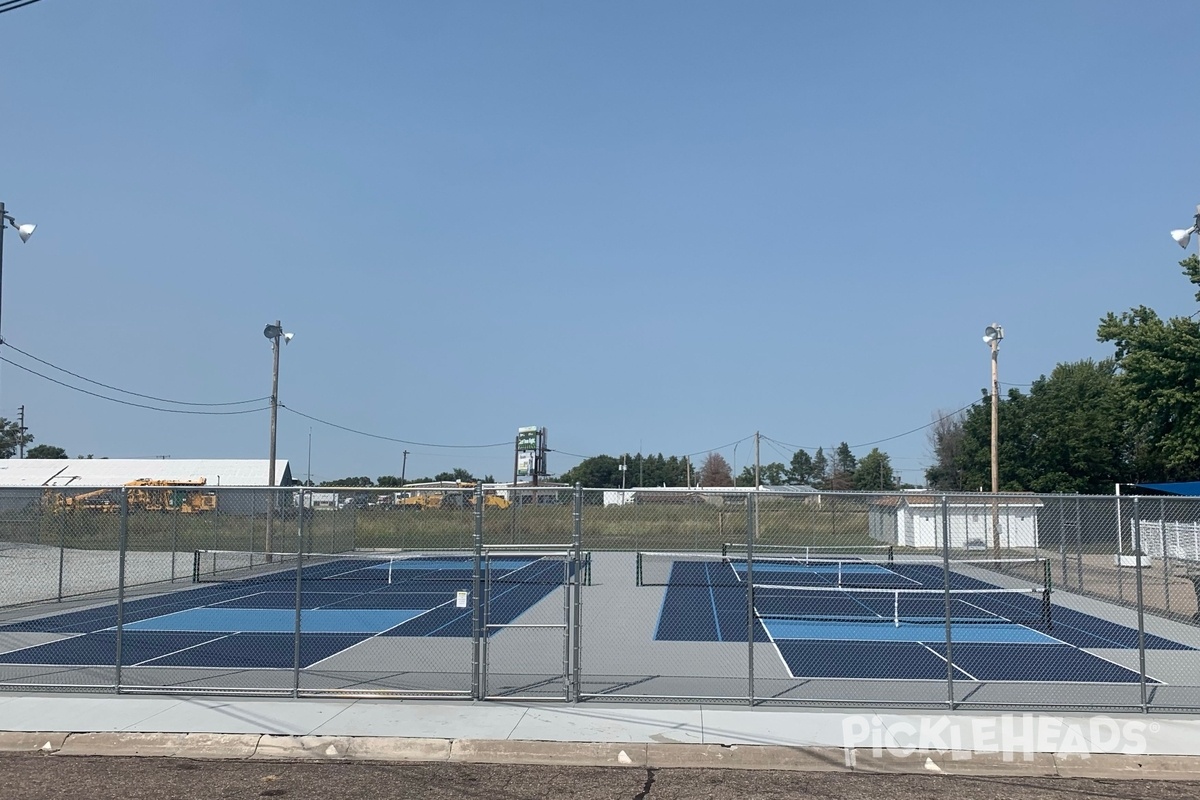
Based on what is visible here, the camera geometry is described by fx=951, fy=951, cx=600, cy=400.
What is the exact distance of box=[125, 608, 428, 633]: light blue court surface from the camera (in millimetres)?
18828

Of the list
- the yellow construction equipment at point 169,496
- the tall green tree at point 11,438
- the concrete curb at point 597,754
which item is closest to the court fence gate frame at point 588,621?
the yellow construction equipment at point 169,496

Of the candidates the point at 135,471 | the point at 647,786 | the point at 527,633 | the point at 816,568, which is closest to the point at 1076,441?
the point at 816,568

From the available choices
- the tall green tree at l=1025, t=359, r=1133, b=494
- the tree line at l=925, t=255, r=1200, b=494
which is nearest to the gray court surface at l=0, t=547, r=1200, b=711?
the tree line at l=925, t=255, r=1200, b=494

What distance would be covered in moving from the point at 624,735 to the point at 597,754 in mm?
571

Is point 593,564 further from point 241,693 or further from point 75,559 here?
point 241,693

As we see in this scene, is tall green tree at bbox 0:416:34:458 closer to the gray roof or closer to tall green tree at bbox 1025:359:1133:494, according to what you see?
the gray roof

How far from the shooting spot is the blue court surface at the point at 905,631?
14.7m

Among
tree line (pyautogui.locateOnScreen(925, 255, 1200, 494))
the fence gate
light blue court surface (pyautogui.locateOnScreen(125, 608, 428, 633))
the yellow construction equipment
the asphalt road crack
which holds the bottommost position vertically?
light blue court surface (pyautogui.locateOnScreen(125, 608, 428, 633))

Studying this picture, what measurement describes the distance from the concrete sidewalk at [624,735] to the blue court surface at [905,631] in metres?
2.64

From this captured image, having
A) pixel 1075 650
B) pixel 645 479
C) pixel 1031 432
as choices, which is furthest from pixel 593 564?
pixel 645 479

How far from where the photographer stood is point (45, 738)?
10133mm

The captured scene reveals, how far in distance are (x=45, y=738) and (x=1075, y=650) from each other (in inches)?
622

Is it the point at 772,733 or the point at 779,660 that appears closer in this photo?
the point at 772,733

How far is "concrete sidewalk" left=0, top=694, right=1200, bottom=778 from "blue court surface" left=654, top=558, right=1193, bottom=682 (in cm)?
264
